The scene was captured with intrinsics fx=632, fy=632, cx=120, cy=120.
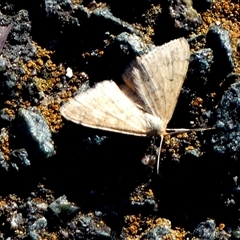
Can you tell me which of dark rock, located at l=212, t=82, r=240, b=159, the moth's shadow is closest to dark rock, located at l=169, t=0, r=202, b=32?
dark rock, located at l=212, t=82, r=240, b=159

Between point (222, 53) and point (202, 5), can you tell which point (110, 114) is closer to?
point (222, 53)

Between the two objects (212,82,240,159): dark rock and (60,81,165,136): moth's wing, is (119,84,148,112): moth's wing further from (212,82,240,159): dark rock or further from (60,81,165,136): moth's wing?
(212,82,240,159): dark rock

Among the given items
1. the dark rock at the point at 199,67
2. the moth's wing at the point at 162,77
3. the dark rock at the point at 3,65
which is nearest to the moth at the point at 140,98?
the moth's wing at the point at 162,77

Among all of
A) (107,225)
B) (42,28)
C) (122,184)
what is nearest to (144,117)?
(122,184)

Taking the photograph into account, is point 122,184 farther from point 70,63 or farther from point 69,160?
point 70,63

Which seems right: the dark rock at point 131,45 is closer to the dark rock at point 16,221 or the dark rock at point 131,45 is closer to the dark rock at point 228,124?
the dark rock at point 228,124
